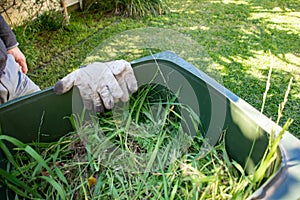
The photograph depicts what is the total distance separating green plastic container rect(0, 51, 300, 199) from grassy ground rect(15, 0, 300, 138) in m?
1.11

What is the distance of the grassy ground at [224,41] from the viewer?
238 cm

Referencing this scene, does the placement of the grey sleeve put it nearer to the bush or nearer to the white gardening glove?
the white gardening glove

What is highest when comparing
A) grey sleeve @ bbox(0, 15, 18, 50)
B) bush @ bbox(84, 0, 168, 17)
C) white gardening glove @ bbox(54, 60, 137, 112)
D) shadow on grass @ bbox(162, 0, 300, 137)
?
grey sleeve @ bbox(0, 15, 18, 50)

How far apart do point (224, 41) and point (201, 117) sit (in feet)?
6.68

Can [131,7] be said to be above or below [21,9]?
below

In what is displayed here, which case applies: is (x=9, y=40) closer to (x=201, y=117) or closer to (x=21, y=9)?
(x=201, y=117)

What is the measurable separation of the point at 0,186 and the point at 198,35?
2.56 metres

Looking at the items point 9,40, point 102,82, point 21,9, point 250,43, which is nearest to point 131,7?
point 21,9

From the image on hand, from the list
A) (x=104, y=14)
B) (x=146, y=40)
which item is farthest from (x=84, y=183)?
(x=104, y=14)

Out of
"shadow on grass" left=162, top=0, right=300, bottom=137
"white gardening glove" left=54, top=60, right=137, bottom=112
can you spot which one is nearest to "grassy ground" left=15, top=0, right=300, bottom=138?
"shadow on grass" left=162, top=0, right=300, bottom=137

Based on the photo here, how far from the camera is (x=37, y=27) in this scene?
3107 millimetres

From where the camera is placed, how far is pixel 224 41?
9.89 ft

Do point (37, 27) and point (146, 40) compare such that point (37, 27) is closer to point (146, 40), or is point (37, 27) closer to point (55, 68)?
point (55, 68)

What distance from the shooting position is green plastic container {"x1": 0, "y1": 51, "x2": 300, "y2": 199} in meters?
0.79
